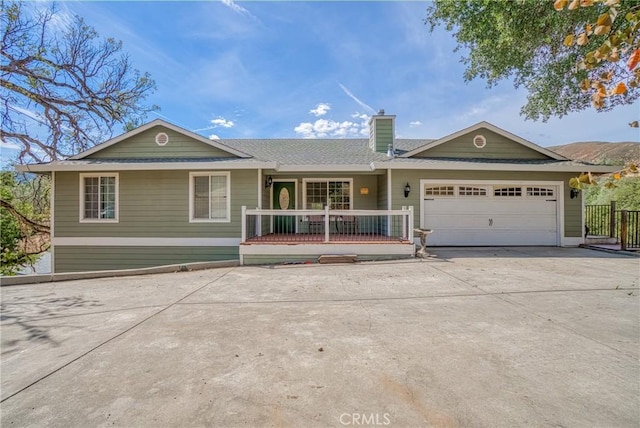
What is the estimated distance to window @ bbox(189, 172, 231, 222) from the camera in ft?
29.7

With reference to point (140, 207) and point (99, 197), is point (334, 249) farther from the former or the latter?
point (99, 197)

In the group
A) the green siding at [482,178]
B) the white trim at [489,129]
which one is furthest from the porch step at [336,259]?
the white trim at [489,129]

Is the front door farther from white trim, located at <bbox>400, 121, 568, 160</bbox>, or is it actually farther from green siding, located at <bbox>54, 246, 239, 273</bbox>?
white trim, located at <bbox>400, 121, 568, 160</bbox>

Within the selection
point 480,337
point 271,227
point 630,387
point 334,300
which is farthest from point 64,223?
point 630,387

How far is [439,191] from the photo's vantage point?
9.70 m

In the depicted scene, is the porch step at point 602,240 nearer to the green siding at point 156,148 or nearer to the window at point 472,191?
the window at point 472,191

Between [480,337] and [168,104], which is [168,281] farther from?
[168,104]

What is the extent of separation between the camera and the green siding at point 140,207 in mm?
9078

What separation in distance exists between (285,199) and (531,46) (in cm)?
913

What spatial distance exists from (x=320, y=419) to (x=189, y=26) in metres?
12.2

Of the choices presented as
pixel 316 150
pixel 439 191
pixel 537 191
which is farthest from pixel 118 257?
pixel 537 191

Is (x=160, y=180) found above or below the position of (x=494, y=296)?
above

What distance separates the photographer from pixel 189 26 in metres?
10.2

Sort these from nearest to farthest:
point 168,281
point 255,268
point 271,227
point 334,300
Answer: point 334,300 → point 168,281 → point 255,268 → point 271,227
